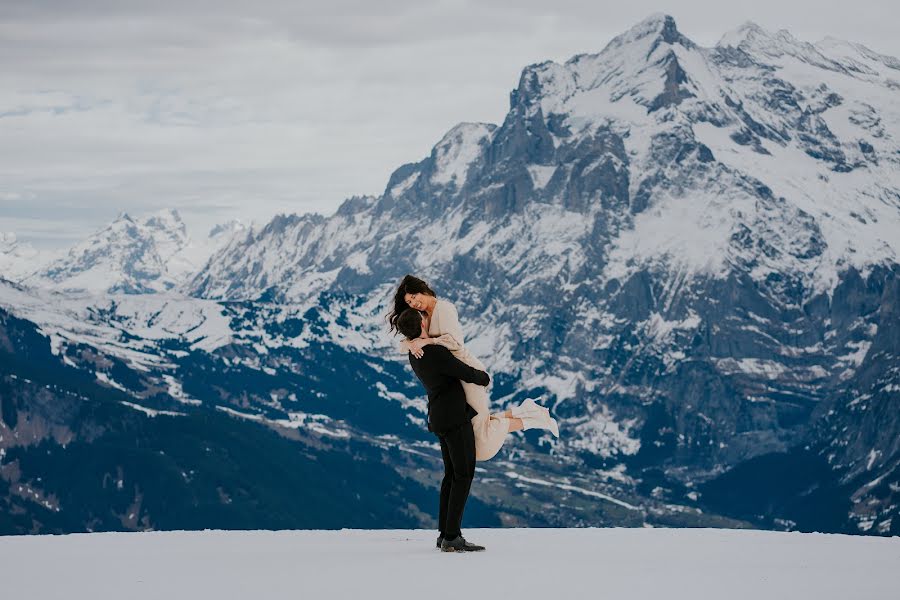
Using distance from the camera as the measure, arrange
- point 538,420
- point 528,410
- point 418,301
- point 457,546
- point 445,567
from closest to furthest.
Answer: point 445,567 → point 418,301 → point 457,546 → point 538,420 → point 528,410

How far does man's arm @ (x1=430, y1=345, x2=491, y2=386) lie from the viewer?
3041 cm

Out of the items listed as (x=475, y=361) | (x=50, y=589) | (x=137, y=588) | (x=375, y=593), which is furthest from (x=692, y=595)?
(x=50, y=589)

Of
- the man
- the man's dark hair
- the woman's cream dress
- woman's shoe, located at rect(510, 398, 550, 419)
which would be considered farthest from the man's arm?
woman's shoe, located at rect(510, 398, 550, 419)

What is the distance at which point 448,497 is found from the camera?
107 ft

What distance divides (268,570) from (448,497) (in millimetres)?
5377

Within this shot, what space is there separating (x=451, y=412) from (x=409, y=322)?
2.29m

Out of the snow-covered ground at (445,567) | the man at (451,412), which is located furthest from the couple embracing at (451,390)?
the snow-covered ground at (445,567)

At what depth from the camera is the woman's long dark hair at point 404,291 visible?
102ft

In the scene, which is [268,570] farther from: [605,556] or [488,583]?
[605,556]

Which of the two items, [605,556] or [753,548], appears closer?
[605,556]

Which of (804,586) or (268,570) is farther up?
(804,586)

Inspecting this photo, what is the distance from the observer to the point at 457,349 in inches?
1218

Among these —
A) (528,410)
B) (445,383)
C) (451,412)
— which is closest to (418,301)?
(445,383)

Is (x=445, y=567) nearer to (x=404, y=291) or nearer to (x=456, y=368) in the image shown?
(x=456, y=368)
